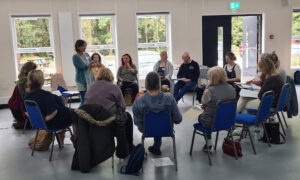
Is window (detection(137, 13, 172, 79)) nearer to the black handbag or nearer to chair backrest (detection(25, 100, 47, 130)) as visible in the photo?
the black handbag

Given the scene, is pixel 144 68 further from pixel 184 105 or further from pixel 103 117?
pixel 103 117

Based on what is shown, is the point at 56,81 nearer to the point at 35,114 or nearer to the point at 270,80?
the point at 35,114

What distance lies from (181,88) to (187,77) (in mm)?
263

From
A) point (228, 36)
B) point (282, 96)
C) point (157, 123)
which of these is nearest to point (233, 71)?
point (282, 96)

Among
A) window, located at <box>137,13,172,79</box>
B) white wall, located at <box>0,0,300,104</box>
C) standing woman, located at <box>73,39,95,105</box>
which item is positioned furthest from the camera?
window, located at <box>137,13,172,79</box>

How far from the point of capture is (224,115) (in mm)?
3643

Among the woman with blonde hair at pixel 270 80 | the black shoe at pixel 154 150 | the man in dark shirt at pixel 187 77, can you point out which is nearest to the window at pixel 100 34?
the man in dark shirt at pixel 187 77

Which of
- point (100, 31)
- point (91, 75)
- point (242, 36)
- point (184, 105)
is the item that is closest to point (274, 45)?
point (242, 36)

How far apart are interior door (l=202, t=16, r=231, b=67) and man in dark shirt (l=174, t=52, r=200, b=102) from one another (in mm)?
1964

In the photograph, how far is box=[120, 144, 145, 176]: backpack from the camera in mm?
3492

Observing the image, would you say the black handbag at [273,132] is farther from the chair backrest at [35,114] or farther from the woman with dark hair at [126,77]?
the woman with dark hair at [126,77]

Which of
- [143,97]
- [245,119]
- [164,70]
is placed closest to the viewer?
[143,97]

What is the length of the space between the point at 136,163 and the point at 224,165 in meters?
1.00

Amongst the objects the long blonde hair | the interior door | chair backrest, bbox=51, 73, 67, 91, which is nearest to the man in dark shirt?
the interior door
